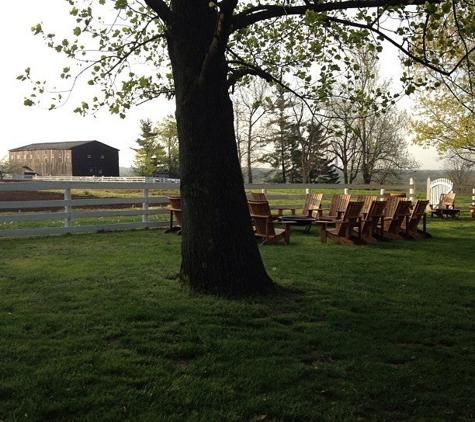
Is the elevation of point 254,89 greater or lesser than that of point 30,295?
greater

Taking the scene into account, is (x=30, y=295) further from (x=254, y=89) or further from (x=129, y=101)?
(x=254, y=89)

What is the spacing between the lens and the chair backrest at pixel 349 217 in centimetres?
1128

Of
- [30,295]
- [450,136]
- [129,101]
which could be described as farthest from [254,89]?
[30,295]

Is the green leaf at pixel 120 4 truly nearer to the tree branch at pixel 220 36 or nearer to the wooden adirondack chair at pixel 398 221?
the tree branch at pixel 220 36

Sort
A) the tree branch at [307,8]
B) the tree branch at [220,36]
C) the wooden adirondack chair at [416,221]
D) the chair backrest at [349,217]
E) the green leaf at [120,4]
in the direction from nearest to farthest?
the tree branch at [220,36]
the tree branch at [307,8]
the green leaf at [120,4]
the chair backrest at [349,217]
the wooden adirondack chair at [416,221]

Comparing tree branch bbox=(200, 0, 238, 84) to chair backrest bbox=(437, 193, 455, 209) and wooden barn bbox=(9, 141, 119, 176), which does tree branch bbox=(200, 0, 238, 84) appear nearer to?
chair backrest bbox=(437, 193, 455, 209)

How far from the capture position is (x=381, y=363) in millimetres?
4062

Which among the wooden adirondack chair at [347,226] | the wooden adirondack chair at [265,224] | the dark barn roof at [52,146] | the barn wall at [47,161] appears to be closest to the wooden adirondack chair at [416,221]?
the wooden adirondack chair at [347,226]

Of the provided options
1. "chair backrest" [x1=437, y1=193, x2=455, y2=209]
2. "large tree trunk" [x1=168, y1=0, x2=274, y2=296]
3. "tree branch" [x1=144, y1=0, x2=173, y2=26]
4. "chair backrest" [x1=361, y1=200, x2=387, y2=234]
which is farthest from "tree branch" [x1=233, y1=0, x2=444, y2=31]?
"chair backrest" [x1=437, y1=193, x2=455, y2=209]

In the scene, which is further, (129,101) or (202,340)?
(129,101)

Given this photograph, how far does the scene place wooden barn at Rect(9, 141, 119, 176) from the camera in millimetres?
70062

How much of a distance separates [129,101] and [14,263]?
11.0 feet

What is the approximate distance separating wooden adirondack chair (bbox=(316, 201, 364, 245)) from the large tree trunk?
5.65 metres

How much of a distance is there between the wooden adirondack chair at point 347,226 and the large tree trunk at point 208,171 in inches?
223
